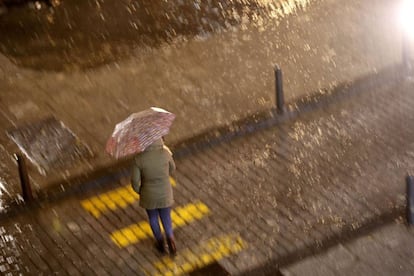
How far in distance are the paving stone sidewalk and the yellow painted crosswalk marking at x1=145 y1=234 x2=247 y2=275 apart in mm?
13

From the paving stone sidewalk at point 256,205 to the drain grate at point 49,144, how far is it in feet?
2.68

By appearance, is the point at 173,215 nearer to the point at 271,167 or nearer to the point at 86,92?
the point at 271,167

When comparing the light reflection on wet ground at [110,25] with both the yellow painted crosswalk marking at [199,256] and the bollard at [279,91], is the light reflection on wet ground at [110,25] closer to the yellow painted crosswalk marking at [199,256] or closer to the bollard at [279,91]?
the bollard at [279,91]

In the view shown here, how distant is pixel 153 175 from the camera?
8133 millimetres

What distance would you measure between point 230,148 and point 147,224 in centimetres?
183

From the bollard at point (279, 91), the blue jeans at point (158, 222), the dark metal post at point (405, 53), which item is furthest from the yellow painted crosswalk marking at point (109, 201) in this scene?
the dark metal post at point (405, 53)

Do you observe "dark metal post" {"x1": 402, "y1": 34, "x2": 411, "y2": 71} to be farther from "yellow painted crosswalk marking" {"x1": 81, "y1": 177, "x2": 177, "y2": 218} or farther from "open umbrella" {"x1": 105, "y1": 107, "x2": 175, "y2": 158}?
"open umbrella" {"x1": 105, "y1": 107, "x2": 175, "y2": 158}

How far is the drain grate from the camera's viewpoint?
10367 millimetres

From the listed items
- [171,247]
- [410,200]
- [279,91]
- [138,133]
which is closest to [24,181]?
[171,247]

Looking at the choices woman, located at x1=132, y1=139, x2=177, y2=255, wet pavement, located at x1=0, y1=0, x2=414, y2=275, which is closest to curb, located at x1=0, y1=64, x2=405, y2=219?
wet pavement, located at x1=0, y1=0, x2=414, y2=275

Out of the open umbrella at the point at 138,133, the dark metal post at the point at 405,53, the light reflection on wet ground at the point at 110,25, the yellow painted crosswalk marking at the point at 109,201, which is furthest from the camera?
the light reflection on wet ground at the point at 110,25

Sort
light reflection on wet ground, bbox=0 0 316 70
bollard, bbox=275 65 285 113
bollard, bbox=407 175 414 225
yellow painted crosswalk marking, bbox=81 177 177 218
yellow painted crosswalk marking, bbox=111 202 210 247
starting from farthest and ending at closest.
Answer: light reflection on wet ground, bbox=0 0 316 70 → bollard, bbox=275 65 285 113 → yellow painted crosswalk marking, bbox=81 177 177 218 → yellow painted crosswalk marking, bbox=111 202 210 247 → bollard, bbox=407 175 414 225

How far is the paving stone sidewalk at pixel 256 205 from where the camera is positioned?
863cm

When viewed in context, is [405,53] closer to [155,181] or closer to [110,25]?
[110,25]
